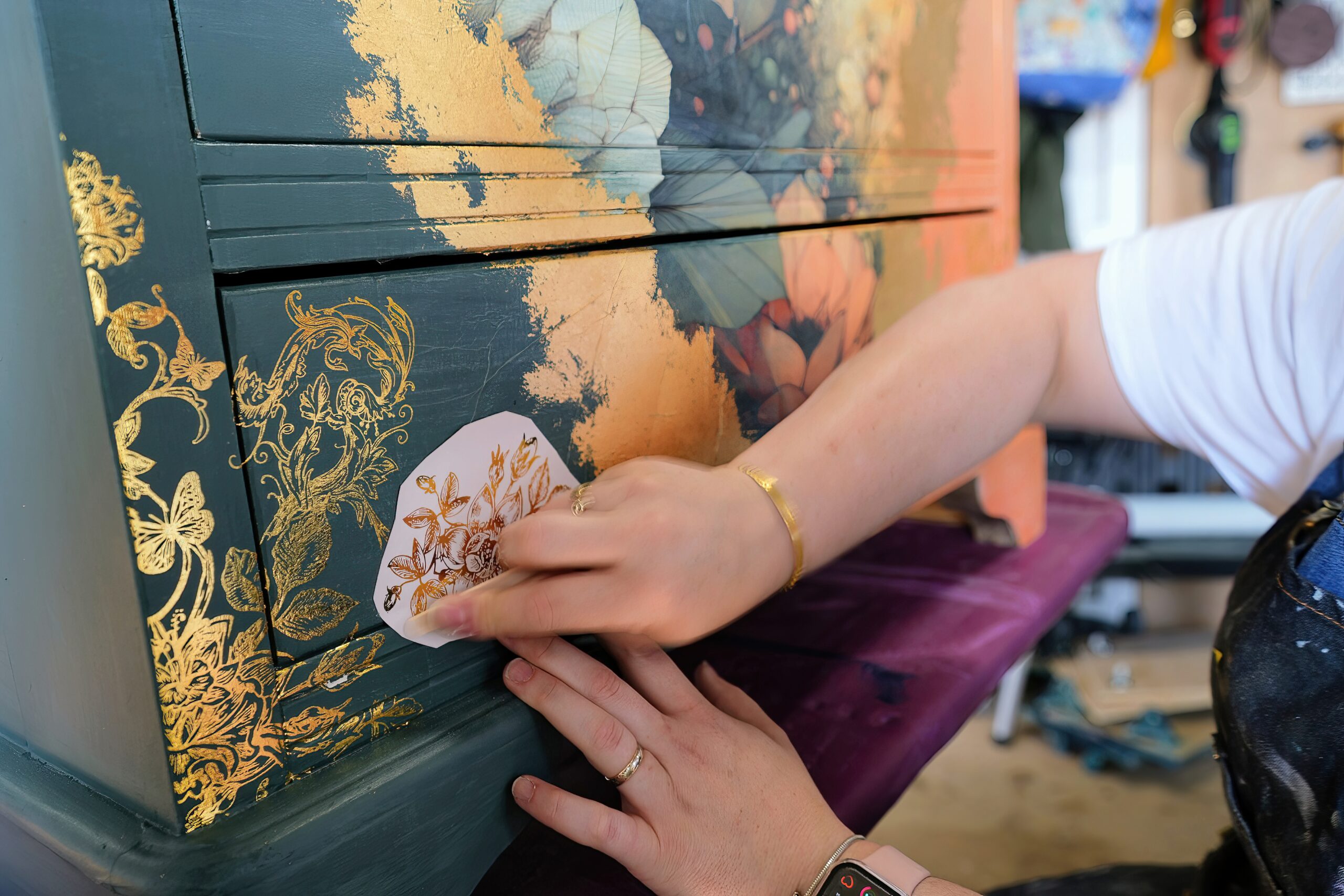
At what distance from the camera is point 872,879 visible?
434 mm

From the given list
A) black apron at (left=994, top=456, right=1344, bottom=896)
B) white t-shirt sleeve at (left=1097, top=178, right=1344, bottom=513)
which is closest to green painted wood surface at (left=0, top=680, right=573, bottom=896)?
black apron at (left=994, top=456, right=1344, bottom=896)

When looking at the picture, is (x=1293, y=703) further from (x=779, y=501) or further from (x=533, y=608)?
(x=533, y=608)

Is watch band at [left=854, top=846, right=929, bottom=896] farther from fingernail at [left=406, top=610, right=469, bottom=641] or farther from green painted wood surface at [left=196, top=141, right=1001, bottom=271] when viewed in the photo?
green painted wood surface at [left=196, top=141, right=1001, bottom=271]

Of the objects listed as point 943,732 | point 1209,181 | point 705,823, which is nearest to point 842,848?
point 705,823

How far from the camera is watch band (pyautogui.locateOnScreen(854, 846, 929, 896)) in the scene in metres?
0.44

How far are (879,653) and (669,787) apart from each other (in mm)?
312

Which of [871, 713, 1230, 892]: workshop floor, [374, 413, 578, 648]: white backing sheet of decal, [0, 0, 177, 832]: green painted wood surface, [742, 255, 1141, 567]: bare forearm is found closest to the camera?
[0, 0, 177, 832]: green painted wood surface

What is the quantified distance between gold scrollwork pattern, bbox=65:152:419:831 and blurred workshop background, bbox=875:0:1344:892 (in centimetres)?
142

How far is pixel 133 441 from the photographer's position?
11.5 inches

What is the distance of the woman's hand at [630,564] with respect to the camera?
0.38 metres

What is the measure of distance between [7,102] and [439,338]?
0.53 feet

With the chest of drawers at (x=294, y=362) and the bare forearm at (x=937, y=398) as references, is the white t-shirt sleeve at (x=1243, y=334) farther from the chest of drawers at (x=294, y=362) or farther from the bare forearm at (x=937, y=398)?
the chest of drawers at (x=294, y=362)

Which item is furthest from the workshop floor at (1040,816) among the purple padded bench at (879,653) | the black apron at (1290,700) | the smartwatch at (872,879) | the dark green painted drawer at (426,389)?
the dark green painted drawer at (426,389)

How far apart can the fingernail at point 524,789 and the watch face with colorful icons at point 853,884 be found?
155 millimetres
